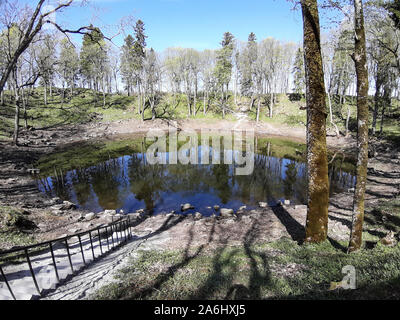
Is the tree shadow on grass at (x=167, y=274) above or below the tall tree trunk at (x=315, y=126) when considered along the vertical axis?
below

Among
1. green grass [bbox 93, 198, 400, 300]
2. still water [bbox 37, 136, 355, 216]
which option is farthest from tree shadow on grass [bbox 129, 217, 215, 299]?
still water [bbox 37, 136, 355, 216]

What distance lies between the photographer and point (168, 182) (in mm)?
18594

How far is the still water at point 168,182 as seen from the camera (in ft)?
49.3

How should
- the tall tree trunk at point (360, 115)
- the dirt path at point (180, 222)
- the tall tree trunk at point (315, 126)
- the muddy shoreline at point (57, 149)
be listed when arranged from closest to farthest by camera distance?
the tall tree trunk at point (360, 115) < the tall tree trunk at point (315, 126) < the dirt path at point (180, 222) < the muddy shoreline at point (57, 149)

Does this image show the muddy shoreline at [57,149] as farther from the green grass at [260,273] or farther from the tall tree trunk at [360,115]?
the green grass at [260,273]

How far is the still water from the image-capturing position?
1502 cm

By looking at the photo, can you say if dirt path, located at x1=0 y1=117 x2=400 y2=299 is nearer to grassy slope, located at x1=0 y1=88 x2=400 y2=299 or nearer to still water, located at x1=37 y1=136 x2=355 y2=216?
grassy slope, located at x1=0 y1=88 x2=400 y2=299

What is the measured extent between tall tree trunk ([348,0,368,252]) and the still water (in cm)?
840

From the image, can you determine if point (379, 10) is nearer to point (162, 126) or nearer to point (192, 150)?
point (192, 150)

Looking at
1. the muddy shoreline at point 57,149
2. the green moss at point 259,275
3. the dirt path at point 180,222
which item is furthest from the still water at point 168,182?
the green moss at point 259,275

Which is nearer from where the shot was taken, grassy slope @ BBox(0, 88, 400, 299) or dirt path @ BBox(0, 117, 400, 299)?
grassy slope @ BBox(0, 88, 400, 299)

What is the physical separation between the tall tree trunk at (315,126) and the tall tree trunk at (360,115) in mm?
913
